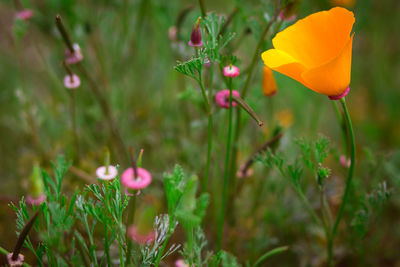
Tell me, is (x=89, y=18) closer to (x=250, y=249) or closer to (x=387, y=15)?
(x=250, y=249)

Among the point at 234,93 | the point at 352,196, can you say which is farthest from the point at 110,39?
the point at 352,196

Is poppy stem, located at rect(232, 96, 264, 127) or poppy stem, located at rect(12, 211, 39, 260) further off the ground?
poppy stem, located at rect(232, 96, 264, 127)

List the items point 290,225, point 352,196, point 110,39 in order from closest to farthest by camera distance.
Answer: point 352,196
point 290,225
point 110,39

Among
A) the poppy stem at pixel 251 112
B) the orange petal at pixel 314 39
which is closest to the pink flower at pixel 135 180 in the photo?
the poppy stem at pixel 251 112

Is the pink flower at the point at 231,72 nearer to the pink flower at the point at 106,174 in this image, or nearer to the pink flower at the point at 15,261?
the pink flower at the point at 106,174

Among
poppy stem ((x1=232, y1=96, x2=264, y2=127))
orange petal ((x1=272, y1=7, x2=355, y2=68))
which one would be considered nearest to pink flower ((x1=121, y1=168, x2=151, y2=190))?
poppy stem ((x1=232, y1=96, x2=264, y2=127))

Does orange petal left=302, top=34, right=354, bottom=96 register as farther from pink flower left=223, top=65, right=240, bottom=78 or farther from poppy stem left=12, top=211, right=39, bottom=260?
poppy stem left=12, top=211, right=39, bottom=260
